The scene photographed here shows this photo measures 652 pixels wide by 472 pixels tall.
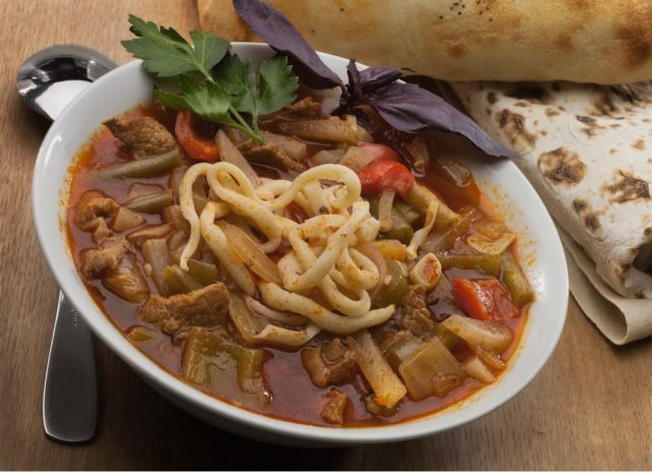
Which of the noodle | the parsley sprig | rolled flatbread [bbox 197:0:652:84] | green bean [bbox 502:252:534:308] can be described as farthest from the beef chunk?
rolled flatbread [bbox 197:0:652:84]

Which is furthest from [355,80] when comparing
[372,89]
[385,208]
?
[385,208]

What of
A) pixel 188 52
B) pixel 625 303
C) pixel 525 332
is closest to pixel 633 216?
pixel 625 303

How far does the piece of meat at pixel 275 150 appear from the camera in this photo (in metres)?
3.45

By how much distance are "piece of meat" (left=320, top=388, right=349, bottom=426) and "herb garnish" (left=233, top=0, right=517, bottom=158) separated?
1256 millimetres

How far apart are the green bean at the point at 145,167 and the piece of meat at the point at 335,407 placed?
42.4 inches

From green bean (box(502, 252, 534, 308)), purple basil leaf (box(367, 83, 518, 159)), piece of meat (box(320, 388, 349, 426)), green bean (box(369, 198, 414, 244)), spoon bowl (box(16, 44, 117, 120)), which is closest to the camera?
piece of meat (box(320, 388, 349, 426))

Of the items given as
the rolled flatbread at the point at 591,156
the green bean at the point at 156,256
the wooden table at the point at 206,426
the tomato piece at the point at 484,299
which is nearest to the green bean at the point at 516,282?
the tomato piece at the point at 484,299

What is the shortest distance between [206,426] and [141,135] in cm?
108

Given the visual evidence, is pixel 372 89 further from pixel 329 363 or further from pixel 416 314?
pixel 329 363

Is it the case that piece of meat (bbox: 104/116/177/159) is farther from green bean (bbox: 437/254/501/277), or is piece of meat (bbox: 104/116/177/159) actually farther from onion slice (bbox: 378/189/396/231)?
green bean (bbox: 437/254/501/277)

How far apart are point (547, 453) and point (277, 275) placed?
48.4 inches

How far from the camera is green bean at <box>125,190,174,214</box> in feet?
10.4

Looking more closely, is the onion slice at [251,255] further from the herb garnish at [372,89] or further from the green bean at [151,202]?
the herb garnish at [372,89]

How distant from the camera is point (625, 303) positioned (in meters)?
3.76
